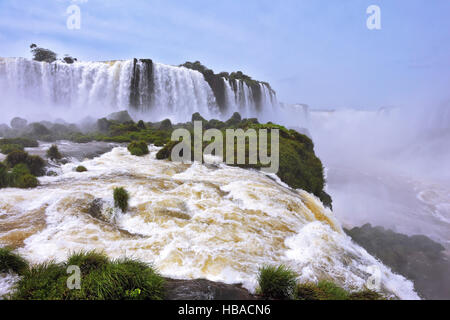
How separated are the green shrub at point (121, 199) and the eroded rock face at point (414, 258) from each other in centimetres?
1438

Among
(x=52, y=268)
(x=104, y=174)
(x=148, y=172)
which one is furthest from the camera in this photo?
(x=148, y=172)

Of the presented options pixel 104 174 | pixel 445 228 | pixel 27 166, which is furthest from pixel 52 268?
pixel 445 228

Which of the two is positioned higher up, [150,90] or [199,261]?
[150,90]

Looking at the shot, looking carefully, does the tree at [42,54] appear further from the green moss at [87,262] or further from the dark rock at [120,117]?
the green moss at [87,262]

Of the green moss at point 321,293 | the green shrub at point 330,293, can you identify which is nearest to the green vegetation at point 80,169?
the green moss at point 321,293

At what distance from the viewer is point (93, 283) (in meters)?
3.41

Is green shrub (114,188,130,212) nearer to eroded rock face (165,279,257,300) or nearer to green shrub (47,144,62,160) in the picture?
eroded rock face (165,279,257,300)

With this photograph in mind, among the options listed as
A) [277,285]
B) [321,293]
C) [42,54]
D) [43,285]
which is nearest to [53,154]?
[43,285]

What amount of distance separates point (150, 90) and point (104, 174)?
34406 mm

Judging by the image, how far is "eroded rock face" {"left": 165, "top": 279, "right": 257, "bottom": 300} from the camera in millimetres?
3832

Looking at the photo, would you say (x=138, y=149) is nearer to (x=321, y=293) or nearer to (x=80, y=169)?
(x=80, y=169)

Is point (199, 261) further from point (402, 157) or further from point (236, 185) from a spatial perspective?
point (402, 157)

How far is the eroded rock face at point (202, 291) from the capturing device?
383cm

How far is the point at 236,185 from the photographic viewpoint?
1102cm
